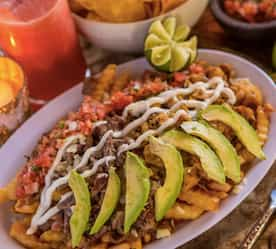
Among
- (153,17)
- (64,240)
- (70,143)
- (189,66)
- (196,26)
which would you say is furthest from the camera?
(196,26)

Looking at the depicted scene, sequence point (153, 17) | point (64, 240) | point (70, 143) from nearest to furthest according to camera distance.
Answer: point (64, 240) → point (70, 143) → point (153, 17)

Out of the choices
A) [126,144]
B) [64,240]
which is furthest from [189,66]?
[64,240]

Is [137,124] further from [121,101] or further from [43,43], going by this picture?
[43,43]

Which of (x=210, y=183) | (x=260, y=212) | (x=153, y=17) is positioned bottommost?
(x=260, y=212)

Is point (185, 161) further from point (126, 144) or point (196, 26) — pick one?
point (196, 26)

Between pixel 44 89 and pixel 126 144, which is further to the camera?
pixel 44 89

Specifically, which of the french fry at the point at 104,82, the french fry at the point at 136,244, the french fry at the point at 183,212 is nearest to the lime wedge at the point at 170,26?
the french fry at the point at 104,82

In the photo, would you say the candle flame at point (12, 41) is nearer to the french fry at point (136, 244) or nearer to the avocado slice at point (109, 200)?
the avocado slice at point (109, 200)

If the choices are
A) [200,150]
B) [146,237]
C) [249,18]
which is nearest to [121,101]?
[200,150]

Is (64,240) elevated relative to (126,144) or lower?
lower
